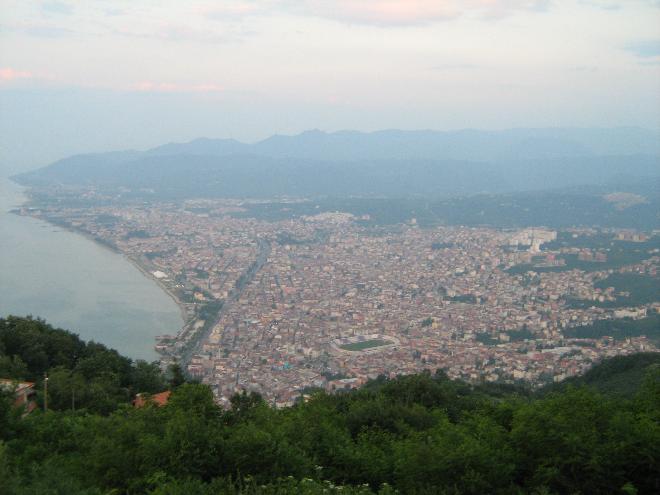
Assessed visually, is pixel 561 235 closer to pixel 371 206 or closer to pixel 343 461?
pixel 371 206

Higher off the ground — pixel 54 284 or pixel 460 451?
pixel 460 451

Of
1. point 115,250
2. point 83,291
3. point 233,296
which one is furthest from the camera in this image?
point 115,250

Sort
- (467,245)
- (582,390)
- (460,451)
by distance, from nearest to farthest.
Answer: (460,451) < (582,390) < (467,245)

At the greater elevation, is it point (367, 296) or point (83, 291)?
point (83, 291)

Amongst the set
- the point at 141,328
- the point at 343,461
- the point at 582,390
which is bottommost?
the point at 141,328

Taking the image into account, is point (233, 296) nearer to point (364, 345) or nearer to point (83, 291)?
point (83, 291)

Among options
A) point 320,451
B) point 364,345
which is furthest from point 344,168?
point 320,451

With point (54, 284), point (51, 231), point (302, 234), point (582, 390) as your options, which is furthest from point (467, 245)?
point (582, 390)

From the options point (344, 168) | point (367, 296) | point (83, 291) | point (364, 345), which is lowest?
point (364, 345)
